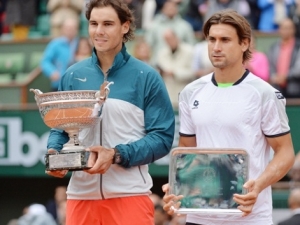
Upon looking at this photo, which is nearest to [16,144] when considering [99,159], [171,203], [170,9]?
[170,9]

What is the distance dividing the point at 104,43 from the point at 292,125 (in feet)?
23.3

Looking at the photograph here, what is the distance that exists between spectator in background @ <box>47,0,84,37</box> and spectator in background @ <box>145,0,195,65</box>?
6.78 ft

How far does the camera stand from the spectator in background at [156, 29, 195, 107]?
13.0 metres

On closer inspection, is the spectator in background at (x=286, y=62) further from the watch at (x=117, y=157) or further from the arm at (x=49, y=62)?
the watch at (x=117, y=157)

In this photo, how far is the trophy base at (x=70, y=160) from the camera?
530cm

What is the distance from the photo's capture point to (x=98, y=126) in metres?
5.68

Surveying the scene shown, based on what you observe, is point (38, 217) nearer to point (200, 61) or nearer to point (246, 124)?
point (200, 61)

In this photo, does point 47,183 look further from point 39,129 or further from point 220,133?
point 220,133

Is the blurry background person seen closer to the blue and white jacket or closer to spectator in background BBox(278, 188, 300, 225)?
spectator in background BBox(278, 188, 300, 225)

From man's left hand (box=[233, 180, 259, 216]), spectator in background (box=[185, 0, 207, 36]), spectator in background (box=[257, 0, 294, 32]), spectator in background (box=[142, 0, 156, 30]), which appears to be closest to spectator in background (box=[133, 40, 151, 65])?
spectator in background (box=[185, 0, 207, 36])

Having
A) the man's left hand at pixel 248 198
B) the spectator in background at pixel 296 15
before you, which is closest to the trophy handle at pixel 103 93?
the man's left hand at pixel 248 198

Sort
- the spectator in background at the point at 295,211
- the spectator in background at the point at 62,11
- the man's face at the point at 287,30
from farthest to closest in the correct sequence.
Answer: the spectator in background at the point at 62,11 → the man's face at the point at 287,30 → the spectator in background at the point at 295,211

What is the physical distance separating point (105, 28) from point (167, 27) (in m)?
8.06

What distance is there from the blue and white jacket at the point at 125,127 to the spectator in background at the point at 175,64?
7.13 m
